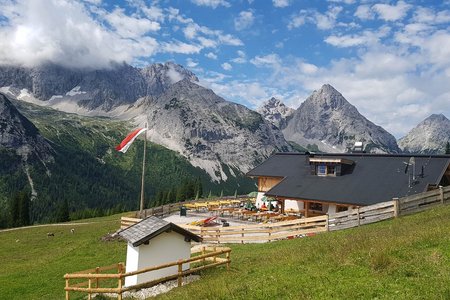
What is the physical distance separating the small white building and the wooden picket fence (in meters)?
11.2

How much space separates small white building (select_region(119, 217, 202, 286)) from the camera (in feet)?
58.9

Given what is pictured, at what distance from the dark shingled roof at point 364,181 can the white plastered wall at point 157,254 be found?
19.1 metres

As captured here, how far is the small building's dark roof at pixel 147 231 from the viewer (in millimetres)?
17859

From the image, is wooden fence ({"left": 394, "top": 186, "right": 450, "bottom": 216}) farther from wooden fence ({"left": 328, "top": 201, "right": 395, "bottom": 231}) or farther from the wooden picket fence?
wooden fence ({"left": 328, "top": 201, "right": 395, "bottom": 231})

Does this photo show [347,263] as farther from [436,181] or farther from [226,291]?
[436,181]

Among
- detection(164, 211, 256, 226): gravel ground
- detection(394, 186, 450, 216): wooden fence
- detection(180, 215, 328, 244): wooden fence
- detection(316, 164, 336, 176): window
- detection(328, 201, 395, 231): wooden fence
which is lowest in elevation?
detection(164, 211, 256, 226): gravel ground

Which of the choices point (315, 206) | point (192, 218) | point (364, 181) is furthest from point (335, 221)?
point (192, 218)

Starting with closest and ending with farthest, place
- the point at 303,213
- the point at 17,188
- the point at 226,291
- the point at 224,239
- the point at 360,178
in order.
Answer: the point at 226,291
the point at 224,239
the point at 360,178
the point at 303,213
the point at 17,188

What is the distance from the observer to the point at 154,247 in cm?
1850

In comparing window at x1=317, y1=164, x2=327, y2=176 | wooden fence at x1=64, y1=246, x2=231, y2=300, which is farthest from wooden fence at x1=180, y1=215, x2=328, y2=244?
window at x1=317, y1=164, x2=327, y2=176

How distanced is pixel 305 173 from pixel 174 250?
26.4 metres

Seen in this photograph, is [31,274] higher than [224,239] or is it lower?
lower

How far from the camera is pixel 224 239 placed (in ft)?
101

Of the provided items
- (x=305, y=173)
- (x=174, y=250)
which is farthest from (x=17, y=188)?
(x=174, y=250)
